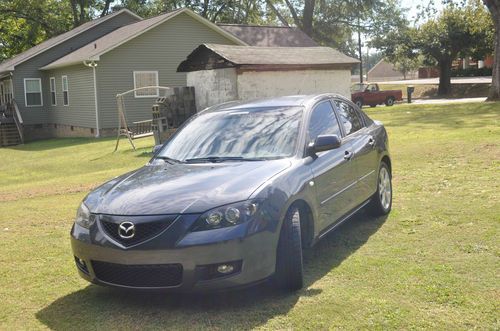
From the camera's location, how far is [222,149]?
17.4ft

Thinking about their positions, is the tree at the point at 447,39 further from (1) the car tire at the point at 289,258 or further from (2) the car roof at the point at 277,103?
(1) the car tire at the point at 289,258

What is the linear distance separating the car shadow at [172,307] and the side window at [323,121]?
134 cm

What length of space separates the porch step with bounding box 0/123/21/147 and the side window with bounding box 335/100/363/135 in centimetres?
2566

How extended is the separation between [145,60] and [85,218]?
2237cm

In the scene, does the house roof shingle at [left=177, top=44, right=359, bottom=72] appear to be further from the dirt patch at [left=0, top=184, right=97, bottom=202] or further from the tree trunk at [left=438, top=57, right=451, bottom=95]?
the tree trunk at [left=438, top=57, right=451, bottom=95]

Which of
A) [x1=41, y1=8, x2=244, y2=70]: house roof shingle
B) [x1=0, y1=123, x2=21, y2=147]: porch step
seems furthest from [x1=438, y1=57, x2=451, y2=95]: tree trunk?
[x1=0, y1=123, x2=21, y2=147]: porch step

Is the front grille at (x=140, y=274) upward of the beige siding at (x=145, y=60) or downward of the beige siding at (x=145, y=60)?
downward

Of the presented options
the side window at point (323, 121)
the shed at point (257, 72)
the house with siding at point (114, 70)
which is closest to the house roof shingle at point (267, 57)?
the shed at point (257, 72)

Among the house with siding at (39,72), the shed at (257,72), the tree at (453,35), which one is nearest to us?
the shed at (257,72)

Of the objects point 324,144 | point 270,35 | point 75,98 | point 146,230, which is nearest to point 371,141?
point 324,144

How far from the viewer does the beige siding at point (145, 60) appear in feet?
83.4

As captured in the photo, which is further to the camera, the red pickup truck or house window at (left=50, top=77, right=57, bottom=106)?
the red pickup truck

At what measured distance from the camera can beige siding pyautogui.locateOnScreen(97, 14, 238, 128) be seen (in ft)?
83.4

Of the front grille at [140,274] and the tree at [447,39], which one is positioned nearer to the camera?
the front grille at [140,274]
